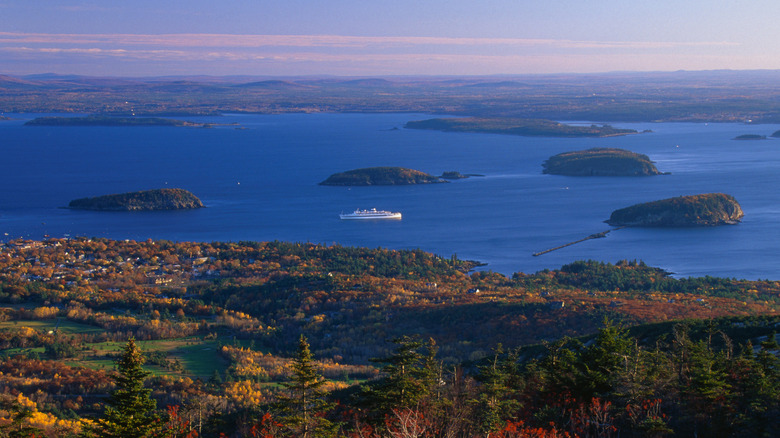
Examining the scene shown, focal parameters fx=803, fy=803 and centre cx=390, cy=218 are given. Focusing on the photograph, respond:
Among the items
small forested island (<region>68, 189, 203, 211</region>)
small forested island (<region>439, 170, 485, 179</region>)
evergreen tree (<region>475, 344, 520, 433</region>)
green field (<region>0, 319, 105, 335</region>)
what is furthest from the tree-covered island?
evergreen tree (<region>475, 344, 520, 433</region>)

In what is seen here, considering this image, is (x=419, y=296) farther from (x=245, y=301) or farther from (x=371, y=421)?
(x=371, y=421)

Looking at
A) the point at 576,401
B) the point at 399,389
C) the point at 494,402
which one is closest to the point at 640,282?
the point at 576,401

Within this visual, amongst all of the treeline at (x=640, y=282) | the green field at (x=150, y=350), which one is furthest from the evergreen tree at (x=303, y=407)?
the treeline at (x=640, y=282)

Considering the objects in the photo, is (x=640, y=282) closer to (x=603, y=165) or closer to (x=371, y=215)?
(x=371, y=215)

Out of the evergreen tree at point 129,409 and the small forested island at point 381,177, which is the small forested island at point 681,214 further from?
the evergreen tree at point 129,409

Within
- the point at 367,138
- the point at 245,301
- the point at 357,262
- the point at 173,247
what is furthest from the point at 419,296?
the point at 367,138
